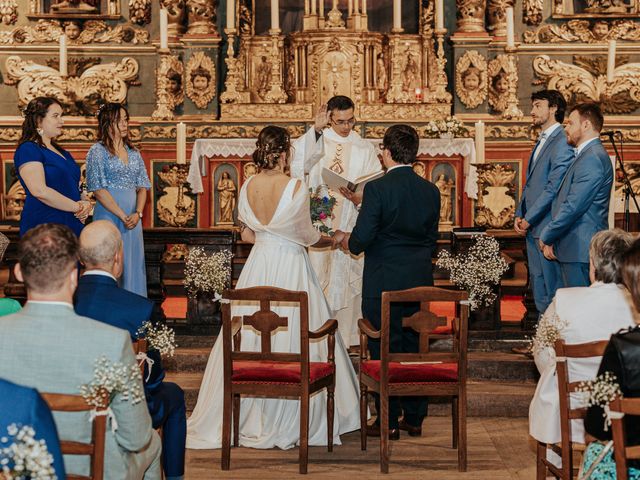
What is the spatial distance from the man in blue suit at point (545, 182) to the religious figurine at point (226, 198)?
152 inches

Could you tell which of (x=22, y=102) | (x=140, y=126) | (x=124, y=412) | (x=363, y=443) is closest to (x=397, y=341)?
(x=363, y=443)

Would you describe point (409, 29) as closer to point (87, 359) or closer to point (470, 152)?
point (470, 152)

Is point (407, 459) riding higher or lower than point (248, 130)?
lower

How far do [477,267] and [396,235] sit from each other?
0.72 meters

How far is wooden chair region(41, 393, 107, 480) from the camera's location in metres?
3.27

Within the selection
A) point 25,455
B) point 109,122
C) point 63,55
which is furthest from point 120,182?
point 25,455

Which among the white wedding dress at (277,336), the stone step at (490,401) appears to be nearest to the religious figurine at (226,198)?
the stone step at (490,401)

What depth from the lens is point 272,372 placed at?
18.0 feet

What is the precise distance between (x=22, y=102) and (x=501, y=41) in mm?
5149

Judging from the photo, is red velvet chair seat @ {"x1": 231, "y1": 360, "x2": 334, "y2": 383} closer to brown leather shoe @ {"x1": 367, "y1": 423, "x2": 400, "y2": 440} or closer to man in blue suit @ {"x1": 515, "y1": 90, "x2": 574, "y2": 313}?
brown leather shoe @ {"x1": 367, "y1": 423, "x2": 400, "y2": 440}

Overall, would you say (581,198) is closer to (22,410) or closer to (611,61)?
(611,61)

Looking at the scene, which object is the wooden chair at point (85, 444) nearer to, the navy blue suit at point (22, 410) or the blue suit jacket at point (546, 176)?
the navy blue suit at point (22, 410)

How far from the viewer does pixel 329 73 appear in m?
10.6

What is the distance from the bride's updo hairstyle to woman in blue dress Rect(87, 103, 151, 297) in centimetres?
126
